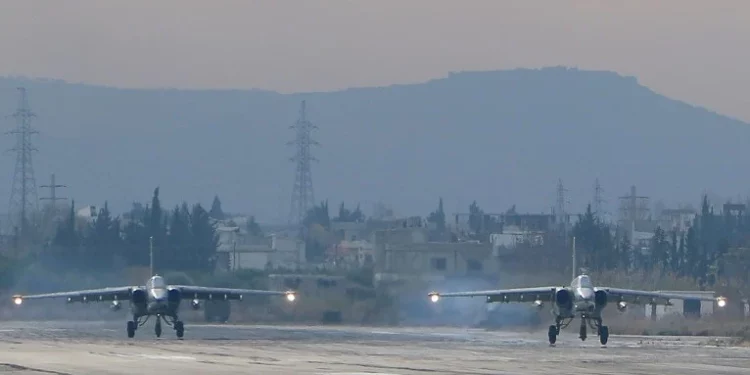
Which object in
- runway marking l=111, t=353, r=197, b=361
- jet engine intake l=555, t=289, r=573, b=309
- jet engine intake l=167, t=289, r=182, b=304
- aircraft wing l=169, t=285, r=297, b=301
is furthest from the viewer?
aircraft wing l=169, t=285, r=297, b=301

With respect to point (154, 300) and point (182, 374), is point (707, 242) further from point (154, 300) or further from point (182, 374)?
point (182, 374)

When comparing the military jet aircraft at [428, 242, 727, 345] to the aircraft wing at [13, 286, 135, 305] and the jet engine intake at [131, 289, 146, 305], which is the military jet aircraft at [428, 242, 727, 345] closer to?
the jet engine intake at [131, 289, 146, 305]

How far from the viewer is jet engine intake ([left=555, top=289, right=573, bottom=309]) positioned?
65.8m

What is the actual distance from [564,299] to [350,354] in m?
16.9

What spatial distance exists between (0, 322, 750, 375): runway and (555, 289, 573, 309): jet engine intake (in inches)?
55.2

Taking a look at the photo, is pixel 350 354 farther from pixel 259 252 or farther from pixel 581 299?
pixel 259 252

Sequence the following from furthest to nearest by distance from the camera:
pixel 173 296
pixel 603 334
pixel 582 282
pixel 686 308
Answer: pixel 686 308 → pixel 173 296 → pixel 582 282 → pixel 603 334

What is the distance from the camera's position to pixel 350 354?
2007 inches

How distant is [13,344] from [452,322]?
34423 mm

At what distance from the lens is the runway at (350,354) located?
43.0 m

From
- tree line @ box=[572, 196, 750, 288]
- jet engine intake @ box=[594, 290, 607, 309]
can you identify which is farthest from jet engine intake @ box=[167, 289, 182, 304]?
tree line @ box=[572, 196, 750, 288]

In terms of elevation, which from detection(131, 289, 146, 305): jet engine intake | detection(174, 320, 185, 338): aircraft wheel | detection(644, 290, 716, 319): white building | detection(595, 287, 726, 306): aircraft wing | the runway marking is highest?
detection(595, 287, 726, 306): aircraft wing

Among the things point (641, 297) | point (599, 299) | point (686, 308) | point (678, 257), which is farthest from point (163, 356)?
point (678, 257)

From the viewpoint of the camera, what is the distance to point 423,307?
93.6 meters
